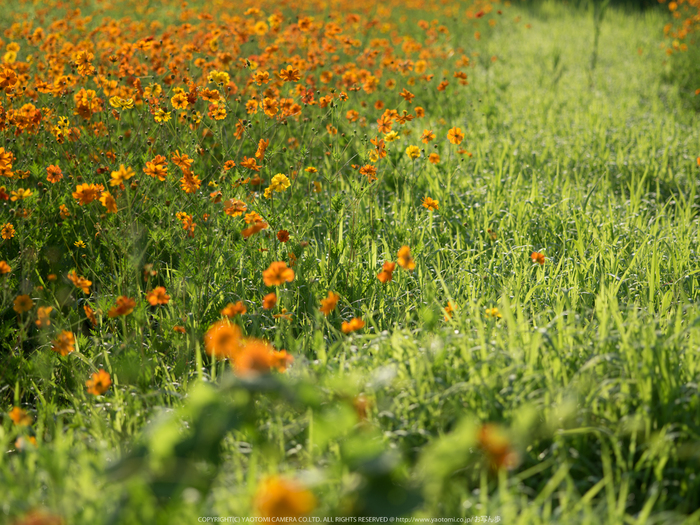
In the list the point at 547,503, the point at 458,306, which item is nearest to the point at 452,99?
the point at 458,306

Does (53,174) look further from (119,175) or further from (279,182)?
(279,182)

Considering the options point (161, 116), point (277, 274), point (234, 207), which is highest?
point (161, 116)

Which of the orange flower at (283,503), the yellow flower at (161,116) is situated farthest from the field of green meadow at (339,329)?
the yellow flower at (161,116)

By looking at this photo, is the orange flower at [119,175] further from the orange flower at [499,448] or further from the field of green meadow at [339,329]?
the orange flower at [499,448]

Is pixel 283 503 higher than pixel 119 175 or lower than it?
lower

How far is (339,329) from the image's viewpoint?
2.34 meters

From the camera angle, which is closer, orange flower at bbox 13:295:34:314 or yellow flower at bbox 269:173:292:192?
orange flower at bbox 13:295:34:314

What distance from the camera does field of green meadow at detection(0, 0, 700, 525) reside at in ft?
4.03

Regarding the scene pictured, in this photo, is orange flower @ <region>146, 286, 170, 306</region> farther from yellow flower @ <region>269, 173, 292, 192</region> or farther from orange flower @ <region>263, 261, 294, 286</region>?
yellow flower @ <region>269, 173, 292, 192</region>

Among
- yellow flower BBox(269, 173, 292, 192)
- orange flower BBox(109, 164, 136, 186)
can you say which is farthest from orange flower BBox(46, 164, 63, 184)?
yellow flower BBox(269, 173, 292, 192)

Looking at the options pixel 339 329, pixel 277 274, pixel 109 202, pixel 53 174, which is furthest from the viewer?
pixel 53 174

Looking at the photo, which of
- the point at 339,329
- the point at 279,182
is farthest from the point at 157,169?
the point at 339,329

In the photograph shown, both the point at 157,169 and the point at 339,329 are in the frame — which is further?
the point at 339,329

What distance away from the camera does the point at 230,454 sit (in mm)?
1521
